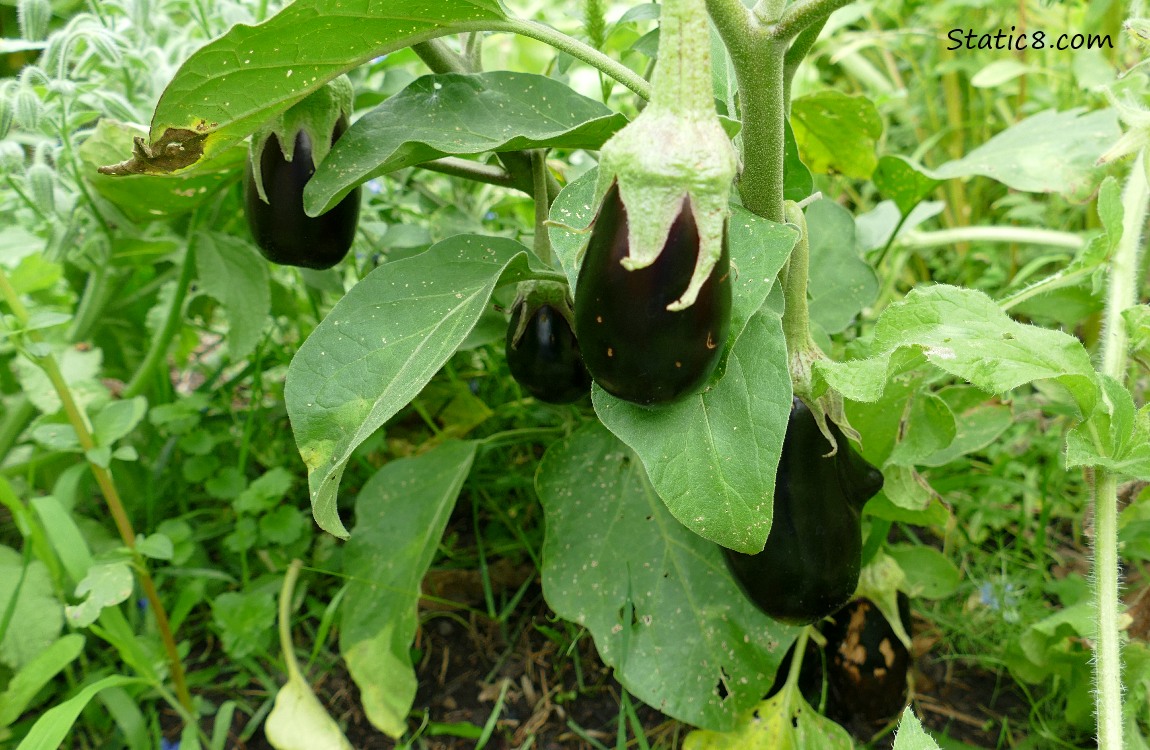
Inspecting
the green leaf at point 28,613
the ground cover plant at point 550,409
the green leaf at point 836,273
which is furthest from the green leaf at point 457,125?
the green leaf at point 28,613

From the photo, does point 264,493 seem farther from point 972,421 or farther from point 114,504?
point 972,421

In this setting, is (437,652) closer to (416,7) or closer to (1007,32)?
(416,7)

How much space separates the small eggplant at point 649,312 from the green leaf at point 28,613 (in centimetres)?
74

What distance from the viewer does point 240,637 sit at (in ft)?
3.43

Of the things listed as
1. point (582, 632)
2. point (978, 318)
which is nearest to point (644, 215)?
point (978, 318)

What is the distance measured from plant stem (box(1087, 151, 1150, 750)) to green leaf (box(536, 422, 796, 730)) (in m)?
0.27

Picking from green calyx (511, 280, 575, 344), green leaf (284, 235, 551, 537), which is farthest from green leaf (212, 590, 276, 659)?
green calyx (511, 280, 575, 344)

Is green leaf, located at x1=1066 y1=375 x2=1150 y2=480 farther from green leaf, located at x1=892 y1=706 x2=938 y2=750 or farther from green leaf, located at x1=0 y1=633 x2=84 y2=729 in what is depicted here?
green leaf, located at x1=0 y1=633 x2=84 y2=729

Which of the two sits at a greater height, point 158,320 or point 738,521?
point 738,521

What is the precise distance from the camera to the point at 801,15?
2.00 ft

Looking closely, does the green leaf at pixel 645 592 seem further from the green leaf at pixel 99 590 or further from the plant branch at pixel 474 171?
the green leaf at pixel 99 590

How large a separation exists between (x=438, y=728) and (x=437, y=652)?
13 centimetres

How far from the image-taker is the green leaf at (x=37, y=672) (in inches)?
34.8

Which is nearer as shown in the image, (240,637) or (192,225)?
(240,637)
